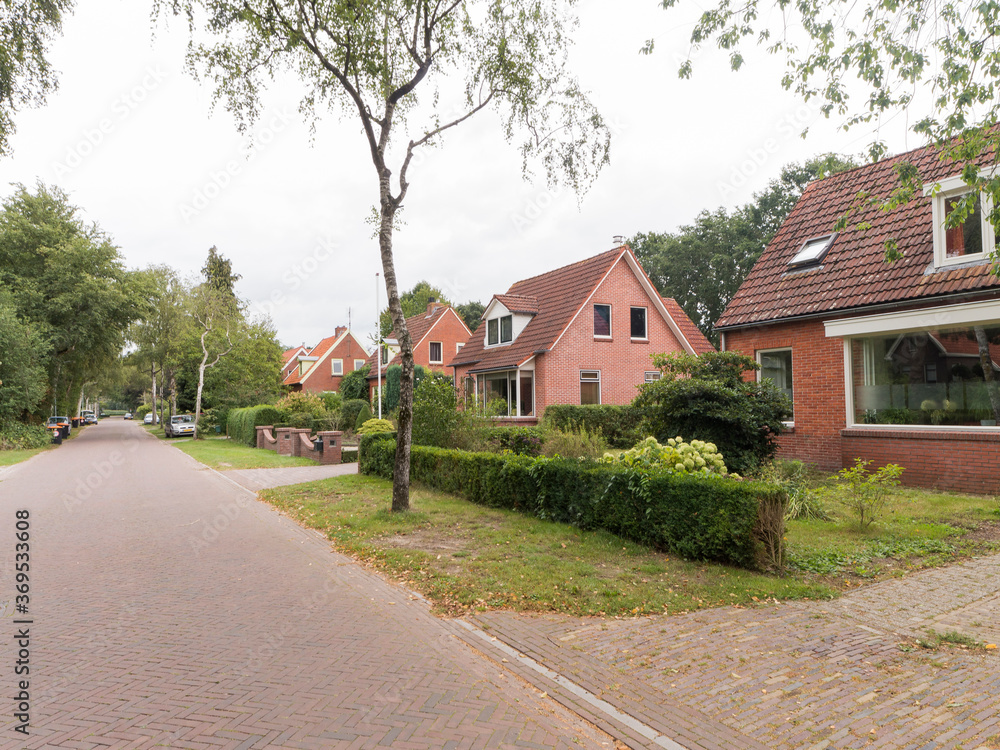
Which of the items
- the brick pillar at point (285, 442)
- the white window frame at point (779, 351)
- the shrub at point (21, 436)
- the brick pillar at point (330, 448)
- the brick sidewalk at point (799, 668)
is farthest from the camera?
the shrub at point (21, 436)

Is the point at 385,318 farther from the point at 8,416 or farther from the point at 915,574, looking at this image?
the point at 915,574

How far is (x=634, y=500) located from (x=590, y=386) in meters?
18.9

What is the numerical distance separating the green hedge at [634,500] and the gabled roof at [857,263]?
6.36m

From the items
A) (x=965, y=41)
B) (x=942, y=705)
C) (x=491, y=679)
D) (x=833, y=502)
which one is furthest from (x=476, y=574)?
(x=965, y=41)

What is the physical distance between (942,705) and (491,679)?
9.62 feet

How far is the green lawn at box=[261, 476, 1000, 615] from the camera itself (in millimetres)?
6207

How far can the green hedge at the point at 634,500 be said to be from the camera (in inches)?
272

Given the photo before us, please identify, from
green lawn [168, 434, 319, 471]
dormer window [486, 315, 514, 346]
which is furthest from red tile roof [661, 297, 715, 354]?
green lawn [168, 434, 319, 471]

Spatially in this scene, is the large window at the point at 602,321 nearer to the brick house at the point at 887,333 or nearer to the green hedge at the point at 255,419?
the brick house at the point at 887,333

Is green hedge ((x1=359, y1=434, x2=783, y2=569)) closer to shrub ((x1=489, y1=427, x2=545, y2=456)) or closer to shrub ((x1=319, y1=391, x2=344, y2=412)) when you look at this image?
shrub ((x1=489, y1=427, x2=545, y2=456))

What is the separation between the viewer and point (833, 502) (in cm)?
1023

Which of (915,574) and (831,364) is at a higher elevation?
(831,364)

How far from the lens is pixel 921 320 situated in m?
11.8

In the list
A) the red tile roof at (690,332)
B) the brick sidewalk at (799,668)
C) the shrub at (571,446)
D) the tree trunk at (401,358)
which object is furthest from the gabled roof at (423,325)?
the brick sidewalk at (799,668)
